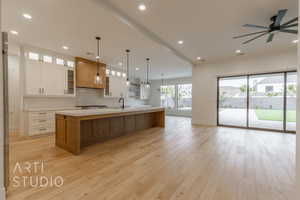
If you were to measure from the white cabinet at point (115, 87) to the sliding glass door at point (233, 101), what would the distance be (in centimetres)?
462

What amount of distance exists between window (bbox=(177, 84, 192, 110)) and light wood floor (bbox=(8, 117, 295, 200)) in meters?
6.05

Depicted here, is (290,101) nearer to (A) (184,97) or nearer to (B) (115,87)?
(A) (184,97)

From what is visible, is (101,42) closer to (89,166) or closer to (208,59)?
(89,166)

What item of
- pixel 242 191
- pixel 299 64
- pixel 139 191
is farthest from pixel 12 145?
pixel 299 64

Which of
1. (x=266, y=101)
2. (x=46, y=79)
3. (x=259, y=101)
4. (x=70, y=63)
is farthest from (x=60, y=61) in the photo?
(x=266, y=101)

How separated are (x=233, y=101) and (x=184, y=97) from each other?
155 inches

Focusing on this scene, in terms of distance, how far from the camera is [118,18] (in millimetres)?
2783

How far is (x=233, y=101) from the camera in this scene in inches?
237

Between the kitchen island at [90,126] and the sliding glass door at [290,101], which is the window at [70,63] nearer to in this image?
the kitchen island at [90,126]

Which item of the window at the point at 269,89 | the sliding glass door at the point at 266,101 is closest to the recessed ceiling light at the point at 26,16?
the sliding glass door at the point at 266,101

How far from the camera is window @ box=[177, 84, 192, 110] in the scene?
953 cm

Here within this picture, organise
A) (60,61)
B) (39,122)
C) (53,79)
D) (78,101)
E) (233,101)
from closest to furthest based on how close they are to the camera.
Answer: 1. (39,122)
2. (53,79)
3. (60,61)
4. (78,101)
5. (233,101)

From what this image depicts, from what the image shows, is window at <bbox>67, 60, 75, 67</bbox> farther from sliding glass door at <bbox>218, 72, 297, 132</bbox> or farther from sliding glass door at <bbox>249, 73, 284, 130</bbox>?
sliding glass door at <bbox>249, 73, 284, 130</bbox>

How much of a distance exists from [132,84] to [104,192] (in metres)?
8.21
